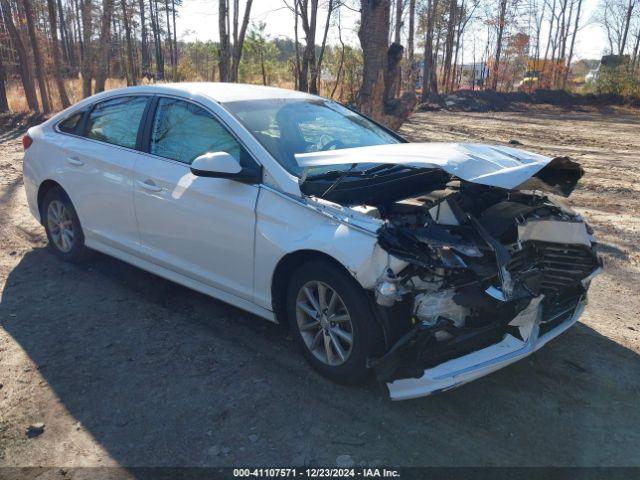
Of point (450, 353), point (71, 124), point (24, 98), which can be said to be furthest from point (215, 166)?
point (24, 98)

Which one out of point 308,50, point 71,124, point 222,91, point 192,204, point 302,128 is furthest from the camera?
point 308,50

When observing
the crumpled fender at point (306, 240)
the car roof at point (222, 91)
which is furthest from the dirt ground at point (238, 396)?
the car roof at point (222, 91)

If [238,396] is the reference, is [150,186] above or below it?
above

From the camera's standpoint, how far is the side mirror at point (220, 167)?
364cm

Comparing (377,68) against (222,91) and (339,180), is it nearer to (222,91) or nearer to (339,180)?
(222,91)

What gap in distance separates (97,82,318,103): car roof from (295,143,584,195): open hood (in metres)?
0.98

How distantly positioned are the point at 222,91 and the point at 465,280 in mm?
2560

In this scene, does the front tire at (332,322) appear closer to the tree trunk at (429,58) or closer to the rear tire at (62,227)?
the rear tire at (62,227)

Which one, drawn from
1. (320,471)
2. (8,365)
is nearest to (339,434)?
(320,471)

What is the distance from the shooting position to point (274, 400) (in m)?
3.33

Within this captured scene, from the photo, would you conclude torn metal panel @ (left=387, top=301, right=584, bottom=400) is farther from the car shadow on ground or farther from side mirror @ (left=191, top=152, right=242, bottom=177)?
side mirror @ (left=191, top=152, right=242, bottom=177)

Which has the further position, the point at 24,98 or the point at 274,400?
the point at 24,98

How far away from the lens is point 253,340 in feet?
13.3

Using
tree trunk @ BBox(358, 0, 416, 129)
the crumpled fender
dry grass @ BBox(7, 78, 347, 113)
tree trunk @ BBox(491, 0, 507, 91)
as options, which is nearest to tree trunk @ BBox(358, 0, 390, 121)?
tree trunk @ BBox(358, 0, 416, 129)
